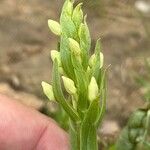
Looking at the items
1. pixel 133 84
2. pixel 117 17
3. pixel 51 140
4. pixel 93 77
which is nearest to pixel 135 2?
pixel 117 17

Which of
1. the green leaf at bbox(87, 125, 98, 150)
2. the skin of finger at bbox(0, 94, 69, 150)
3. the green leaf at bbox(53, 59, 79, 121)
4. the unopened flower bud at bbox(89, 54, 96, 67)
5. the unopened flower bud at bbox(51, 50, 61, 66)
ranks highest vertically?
the unopened flower bud at bbox(51, 50, 61, 66)

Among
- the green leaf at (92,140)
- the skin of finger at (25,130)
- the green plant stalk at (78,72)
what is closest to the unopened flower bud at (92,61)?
the green plant stalk at (78,72)

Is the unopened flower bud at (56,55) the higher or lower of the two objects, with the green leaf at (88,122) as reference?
higher

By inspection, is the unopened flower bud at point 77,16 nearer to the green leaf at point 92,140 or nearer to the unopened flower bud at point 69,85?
the unopened flower bud at point 69,85

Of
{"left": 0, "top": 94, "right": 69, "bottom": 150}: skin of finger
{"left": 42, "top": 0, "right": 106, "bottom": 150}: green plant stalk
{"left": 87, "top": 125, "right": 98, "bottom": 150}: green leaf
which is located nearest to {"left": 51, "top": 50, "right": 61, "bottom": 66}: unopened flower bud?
{"left": 42, "top": 0, "right": 106, "bottom": 150}: green plant stalk

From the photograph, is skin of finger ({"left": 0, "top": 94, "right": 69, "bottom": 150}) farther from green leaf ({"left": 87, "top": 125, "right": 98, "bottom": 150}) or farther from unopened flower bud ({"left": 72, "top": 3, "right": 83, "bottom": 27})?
unopened flower bud ({"left": 72, "top": 3, "right": 83, "bottom": 27})

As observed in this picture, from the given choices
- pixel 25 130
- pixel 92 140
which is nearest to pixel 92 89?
pixel 92 140

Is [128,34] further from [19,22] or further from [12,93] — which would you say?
[12,93]
